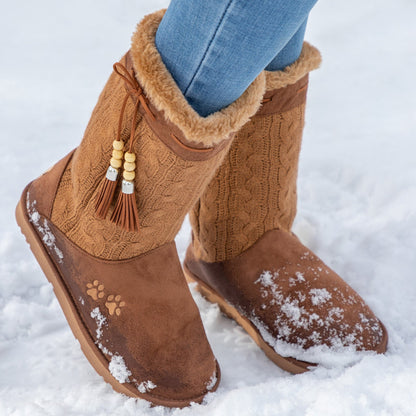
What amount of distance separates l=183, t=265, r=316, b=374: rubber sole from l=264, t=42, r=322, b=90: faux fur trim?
1.64ft

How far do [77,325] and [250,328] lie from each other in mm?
374

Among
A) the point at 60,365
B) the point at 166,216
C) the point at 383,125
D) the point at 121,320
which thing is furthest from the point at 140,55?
the point at 383,125

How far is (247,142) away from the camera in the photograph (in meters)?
1.10

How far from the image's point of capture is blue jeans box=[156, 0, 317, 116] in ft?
2.27

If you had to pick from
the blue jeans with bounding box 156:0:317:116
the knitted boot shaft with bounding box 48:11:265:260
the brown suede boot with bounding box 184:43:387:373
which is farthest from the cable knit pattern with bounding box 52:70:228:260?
the brown suede boot with bounding box 184:43:387:373

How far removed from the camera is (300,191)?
1687 mm

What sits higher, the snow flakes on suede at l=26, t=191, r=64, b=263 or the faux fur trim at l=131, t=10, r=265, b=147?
the faux fur trim at l=131, t=10, r=265, b=147

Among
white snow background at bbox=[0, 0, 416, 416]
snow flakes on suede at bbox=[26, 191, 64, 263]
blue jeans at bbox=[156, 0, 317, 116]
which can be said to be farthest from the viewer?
snow flakes on suede at bbox=[26, 191, 64, 263]

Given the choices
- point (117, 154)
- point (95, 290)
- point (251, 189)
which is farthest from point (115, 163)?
point (251, 189)

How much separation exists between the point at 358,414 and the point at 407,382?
5.0 inches

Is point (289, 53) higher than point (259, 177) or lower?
higher

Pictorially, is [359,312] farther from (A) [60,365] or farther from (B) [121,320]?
(A) [60,365]

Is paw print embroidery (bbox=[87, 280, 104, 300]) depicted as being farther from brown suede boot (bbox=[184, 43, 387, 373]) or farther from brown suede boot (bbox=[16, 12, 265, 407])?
brown suede boot (bbox=[184, 43, 387, 373])

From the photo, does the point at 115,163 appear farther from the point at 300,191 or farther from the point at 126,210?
the point at 300,191
